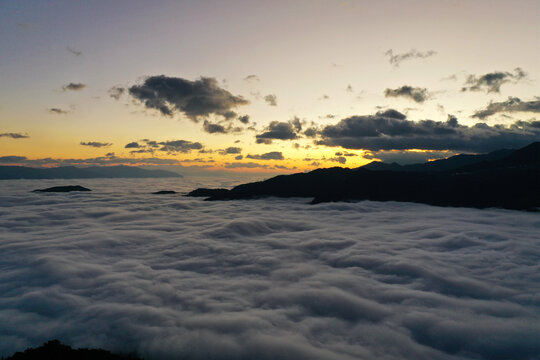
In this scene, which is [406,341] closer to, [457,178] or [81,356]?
[81,356]

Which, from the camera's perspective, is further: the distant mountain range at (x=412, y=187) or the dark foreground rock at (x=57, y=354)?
the distant mountain range at (x=412, y=187)

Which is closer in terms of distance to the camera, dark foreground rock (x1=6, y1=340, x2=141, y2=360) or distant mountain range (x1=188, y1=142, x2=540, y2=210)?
dark foreground rock (x1=6, y1=340, x2=141, y2=360)

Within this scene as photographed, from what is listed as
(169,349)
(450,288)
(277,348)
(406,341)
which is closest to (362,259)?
(450,288)

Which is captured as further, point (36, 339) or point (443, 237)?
point (443, 237)

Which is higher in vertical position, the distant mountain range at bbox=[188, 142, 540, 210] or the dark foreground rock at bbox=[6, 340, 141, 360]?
the distant mountain range at bbox=[188, 142, 540, 210]

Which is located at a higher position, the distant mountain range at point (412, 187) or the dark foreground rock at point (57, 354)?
the distant mountain range at point (412, 187)

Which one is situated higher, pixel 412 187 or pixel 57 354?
pixel 412 187

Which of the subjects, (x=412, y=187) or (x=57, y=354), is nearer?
(x=57, y=354)

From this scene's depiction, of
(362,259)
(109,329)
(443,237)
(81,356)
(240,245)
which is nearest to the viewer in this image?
(81,356)
